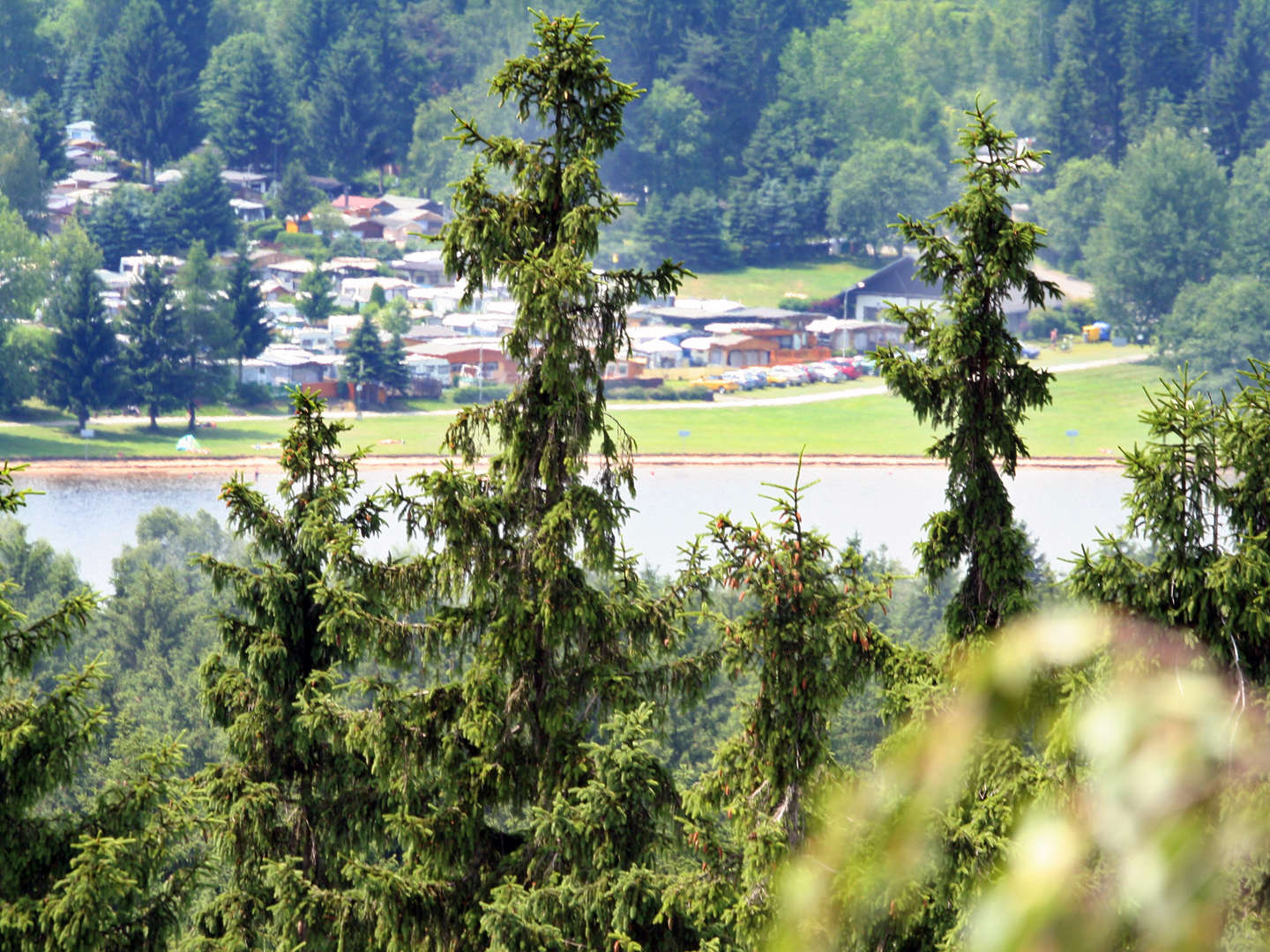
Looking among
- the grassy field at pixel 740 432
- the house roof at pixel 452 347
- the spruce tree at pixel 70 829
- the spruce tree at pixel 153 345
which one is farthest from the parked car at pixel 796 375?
the spruce tree at pixel 70 829

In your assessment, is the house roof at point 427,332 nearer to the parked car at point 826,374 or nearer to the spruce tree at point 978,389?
the parked car at point 826,374

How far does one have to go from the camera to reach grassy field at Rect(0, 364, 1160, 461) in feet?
158

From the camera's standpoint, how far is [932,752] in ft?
3.19

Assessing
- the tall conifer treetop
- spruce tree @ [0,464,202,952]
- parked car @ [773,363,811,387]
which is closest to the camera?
spruce tree @ [0,464,202,952]

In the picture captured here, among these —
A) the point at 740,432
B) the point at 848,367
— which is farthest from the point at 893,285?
the point at 740,432

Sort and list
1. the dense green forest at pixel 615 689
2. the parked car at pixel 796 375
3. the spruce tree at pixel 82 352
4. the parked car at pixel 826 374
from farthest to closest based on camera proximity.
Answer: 1. the parked car at pixel 826 374
2. the parked car at pixel 796 375
3. the spruce tree at pixel 82 352
4. the dense green forest at pixel 615 689

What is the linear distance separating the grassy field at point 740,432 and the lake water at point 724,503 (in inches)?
50.0

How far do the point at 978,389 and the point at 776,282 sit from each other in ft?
210

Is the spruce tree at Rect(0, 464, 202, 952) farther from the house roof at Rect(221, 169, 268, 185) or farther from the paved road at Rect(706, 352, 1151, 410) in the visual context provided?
the house roof at Rect(221, 169, 268, 185)

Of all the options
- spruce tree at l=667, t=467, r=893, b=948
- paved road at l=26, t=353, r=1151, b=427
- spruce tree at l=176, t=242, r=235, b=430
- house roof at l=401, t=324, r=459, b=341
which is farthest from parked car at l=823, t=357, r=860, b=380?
spruce tree at l=667, t=467, r=893, b=948

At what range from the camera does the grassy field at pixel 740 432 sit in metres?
48.1

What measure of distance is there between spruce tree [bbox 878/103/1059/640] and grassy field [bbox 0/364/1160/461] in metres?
39.2

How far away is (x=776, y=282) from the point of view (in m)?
68.8

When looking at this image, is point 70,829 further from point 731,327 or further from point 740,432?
point 731,327
